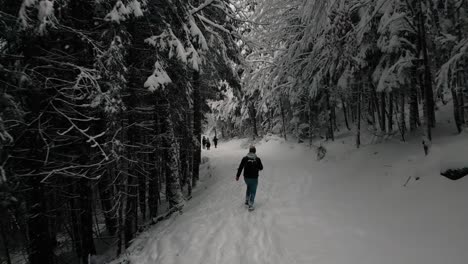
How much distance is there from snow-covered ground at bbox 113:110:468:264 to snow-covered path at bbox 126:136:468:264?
2 centimetres

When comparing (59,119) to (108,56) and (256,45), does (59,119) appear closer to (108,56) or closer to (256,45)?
(108,56)

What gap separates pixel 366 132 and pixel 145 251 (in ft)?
47.6

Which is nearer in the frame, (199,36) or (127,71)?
(127,71)

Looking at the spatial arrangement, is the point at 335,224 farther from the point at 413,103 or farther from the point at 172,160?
the point at 413,103

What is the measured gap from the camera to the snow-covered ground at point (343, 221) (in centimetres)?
652

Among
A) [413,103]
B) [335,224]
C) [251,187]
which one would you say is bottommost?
[335,224]

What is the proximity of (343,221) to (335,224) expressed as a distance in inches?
12.2

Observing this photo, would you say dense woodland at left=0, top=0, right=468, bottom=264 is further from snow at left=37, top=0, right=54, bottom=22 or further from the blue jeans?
the blue jeans

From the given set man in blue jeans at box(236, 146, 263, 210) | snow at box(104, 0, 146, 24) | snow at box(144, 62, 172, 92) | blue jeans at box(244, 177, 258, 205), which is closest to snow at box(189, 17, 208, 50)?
snow at box(144, 62, 172, 92)

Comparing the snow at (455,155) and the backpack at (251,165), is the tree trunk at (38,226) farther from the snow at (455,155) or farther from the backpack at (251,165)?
the snow at (455,155)

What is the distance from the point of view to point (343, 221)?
839 centimetres

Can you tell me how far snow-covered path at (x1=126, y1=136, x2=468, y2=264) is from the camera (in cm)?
648

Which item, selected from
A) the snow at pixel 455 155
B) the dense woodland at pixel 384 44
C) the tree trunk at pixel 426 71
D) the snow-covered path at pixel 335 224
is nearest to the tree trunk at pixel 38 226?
the snow-covered path at pixel 335 224

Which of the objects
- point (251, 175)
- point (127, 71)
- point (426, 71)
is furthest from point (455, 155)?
point (127, 71)
